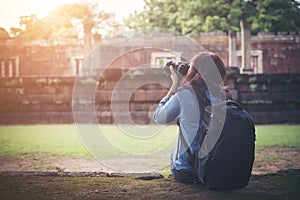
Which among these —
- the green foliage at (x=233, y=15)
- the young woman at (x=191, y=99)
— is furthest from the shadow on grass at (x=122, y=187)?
the green foliage at (x=233, y=15)

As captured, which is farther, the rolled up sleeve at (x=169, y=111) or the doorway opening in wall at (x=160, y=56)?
the doorway opening in wall at (x=160, y=56)

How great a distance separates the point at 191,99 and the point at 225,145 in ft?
1.42

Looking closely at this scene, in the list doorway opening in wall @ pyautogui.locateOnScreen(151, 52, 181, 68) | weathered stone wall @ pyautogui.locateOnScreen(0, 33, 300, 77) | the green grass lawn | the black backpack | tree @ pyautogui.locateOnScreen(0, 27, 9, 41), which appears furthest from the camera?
doorway opening in wall @ pyautogui.locateOnScreen(151, 52, 181, 68)

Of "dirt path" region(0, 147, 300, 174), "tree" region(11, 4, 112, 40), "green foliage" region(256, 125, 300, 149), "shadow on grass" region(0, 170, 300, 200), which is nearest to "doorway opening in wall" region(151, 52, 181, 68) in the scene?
"tree" region(11, 4, 112, 40)

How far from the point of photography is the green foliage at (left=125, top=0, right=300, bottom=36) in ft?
76.8

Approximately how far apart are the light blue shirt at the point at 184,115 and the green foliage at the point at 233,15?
20.6 meters

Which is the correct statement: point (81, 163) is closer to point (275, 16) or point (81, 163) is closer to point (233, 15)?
point (233, 15)

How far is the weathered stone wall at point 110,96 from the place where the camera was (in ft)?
39.5

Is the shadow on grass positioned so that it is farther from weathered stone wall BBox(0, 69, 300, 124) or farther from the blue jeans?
weathered stone wall BBox(0, 69, 300, 124)

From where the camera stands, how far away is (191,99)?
3078 millimetres

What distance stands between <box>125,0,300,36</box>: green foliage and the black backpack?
20735 millimetres

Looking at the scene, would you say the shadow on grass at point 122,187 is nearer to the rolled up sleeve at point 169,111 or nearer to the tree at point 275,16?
the rolled up sleeve at point 169,111

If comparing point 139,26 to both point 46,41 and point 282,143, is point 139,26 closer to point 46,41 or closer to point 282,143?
point 46,41

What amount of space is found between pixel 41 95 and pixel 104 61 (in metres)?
8.63
